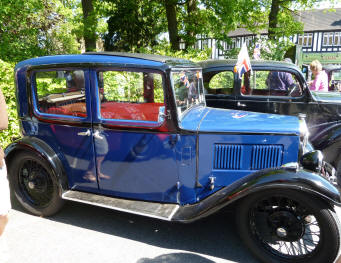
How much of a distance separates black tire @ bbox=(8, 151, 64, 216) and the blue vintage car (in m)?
0.01

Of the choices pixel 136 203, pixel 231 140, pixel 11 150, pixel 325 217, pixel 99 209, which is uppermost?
pixel 231 140

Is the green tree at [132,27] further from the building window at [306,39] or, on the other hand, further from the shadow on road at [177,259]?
the building window at [306,39]

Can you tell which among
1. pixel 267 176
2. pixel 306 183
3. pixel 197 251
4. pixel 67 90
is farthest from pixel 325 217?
pixel 67 90

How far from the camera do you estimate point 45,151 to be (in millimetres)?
3207

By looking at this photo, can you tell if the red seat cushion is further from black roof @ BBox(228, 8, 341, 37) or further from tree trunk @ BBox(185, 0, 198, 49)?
black roof @ BBox(228, 8, 341, 37)

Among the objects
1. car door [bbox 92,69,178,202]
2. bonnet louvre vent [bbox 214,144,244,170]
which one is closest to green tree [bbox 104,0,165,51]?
car door [bbox 92,69,178,202]

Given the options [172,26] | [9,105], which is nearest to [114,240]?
[9,105]

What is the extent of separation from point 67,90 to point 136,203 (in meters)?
1.57

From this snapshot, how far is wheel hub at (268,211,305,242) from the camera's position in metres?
2.53

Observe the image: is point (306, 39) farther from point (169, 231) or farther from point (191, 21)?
point (169, 231)

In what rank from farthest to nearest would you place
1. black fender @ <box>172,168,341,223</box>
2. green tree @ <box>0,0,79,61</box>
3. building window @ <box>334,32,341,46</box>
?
building window @ <box>334,32,341,46</box> → green tree @ <box>0,0,79,61</box> → black fender @ <box>172,168,341,223</box>

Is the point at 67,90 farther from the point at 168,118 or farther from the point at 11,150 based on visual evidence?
the point at 168,118

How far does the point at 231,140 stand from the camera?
2.86 meters

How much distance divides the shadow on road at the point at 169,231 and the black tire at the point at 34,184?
0.20 m
